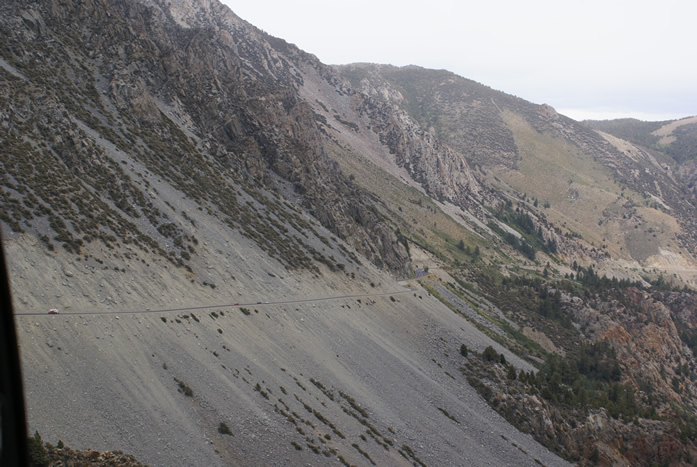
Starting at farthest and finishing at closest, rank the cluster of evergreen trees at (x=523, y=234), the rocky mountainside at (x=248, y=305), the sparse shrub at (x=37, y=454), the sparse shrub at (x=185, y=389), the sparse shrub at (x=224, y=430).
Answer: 1. the cluster of evergreen trees at (x=523, y=234)
2. the sparse shrub at (x=185, y=389)
3. the rocky mountainside at (x=248, y=305)
4. the sparse shrub at (x=224, y=430)
5. the sparse shrub at (x=37, y=454)

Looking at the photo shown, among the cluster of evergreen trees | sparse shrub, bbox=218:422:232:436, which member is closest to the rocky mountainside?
sparse shrub, bbox=218:422:232:436

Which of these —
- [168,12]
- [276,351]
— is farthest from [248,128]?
[168,12]

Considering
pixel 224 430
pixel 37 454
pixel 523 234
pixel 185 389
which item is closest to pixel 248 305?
pixel 185 389

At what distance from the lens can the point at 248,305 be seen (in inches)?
1527

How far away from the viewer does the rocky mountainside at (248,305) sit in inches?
899

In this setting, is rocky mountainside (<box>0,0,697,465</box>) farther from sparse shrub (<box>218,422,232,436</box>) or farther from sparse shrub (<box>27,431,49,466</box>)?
sparse shrub (<box>27,431,49,466</box>)

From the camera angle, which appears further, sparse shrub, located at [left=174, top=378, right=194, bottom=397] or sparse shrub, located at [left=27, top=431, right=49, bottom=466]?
sparse shrub, located at [left=174, top=378, right=194, bottom=397]

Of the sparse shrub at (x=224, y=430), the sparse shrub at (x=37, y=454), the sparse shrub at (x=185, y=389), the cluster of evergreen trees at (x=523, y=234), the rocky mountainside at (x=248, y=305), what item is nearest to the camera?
the sparse shrub at (x=37, y=454)

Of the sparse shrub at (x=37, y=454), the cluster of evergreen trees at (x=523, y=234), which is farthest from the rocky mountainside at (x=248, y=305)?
the cluster of evergreen trees at (x=523, y=234)

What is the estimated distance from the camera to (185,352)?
26.7 metres

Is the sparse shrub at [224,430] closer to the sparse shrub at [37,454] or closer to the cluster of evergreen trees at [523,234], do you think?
the sparse shrub at [37,454]

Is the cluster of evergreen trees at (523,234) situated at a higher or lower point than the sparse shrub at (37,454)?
higher

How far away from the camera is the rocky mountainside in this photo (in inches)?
899

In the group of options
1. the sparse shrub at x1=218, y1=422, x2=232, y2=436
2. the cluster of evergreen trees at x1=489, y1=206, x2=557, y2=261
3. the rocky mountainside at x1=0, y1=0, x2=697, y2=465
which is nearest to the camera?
the sparse shrub at x1=218, y1=422, x2=232, y2=436
